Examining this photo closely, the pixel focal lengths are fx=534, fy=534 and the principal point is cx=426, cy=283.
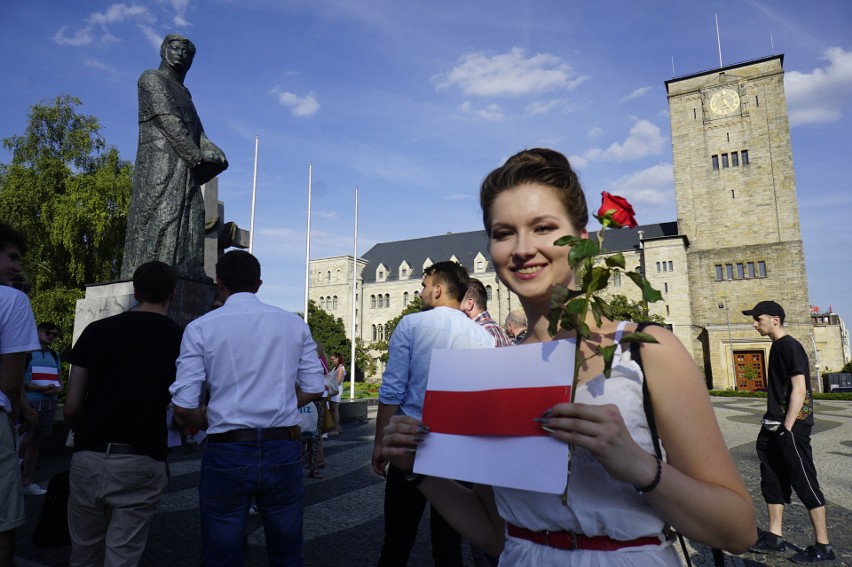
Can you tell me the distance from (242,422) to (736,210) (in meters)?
49.1

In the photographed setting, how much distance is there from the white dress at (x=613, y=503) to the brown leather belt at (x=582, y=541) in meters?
0.01

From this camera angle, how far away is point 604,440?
3.48 ft

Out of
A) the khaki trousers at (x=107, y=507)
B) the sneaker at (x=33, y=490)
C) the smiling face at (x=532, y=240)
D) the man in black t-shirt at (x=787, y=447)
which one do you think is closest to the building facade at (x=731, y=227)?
the man in black t-shirt at (x=787, y=447)

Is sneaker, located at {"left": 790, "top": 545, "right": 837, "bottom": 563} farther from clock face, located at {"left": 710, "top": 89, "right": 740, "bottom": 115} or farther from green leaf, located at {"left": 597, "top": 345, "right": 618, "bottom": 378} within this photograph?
clock face, located at {"left": 710, "top": 89, "right": 740, "bottom": 115}

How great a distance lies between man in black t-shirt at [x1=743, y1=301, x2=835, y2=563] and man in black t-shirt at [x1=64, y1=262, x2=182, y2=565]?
5.16 metres

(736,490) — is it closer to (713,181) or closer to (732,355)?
(732,355)

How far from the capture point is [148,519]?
330cm

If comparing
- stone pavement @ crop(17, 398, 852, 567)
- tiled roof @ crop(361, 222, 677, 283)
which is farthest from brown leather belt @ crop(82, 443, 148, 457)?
tiled roof @ crop(361, 222, 677, 283)

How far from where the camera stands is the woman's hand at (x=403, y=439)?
139 cm

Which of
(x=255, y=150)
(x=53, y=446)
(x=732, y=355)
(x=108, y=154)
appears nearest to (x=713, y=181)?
(x=732, y=355)

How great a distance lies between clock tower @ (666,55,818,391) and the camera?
137ft

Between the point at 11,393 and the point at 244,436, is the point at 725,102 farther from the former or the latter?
the point at 11,393

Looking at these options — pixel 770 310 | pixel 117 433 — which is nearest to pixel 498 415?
pixel 117 433

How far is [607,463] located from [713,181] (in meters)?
50.6
